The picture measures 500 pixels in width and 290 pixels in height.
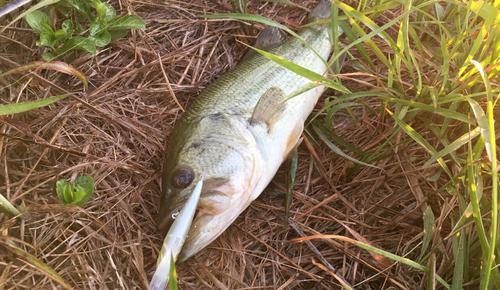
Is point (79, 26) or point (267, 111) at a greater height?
point (79, 26)

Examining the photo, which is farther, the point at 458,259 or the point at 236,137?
the point at 236,137

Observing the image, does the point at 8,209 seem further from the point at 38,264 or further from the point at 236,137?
the point at 236,137

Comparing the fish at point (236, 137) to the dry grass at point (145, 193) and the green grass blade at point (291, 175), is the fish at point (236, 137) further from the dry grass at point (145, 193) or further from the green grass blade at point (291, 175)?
the dry grass at point (145, 193)

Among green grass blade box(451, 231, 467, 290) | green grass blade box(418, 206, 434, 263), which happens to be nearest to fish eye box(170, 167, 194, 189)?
green grass blade box(418, 206, 434, 263)

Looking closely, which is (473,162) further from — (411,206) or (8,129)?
(8,129)

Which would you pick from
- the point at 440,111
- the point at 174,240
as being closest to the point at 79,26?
the point at 174,240

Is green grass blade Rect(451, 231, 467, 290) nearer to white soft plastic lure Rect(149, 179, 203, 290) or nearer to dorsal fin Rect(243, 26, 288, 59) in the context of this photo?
white soft plastic lure Rect(149, 179, 203, 290)

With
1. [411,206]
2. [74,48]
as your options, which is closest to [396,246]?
[411,206]
